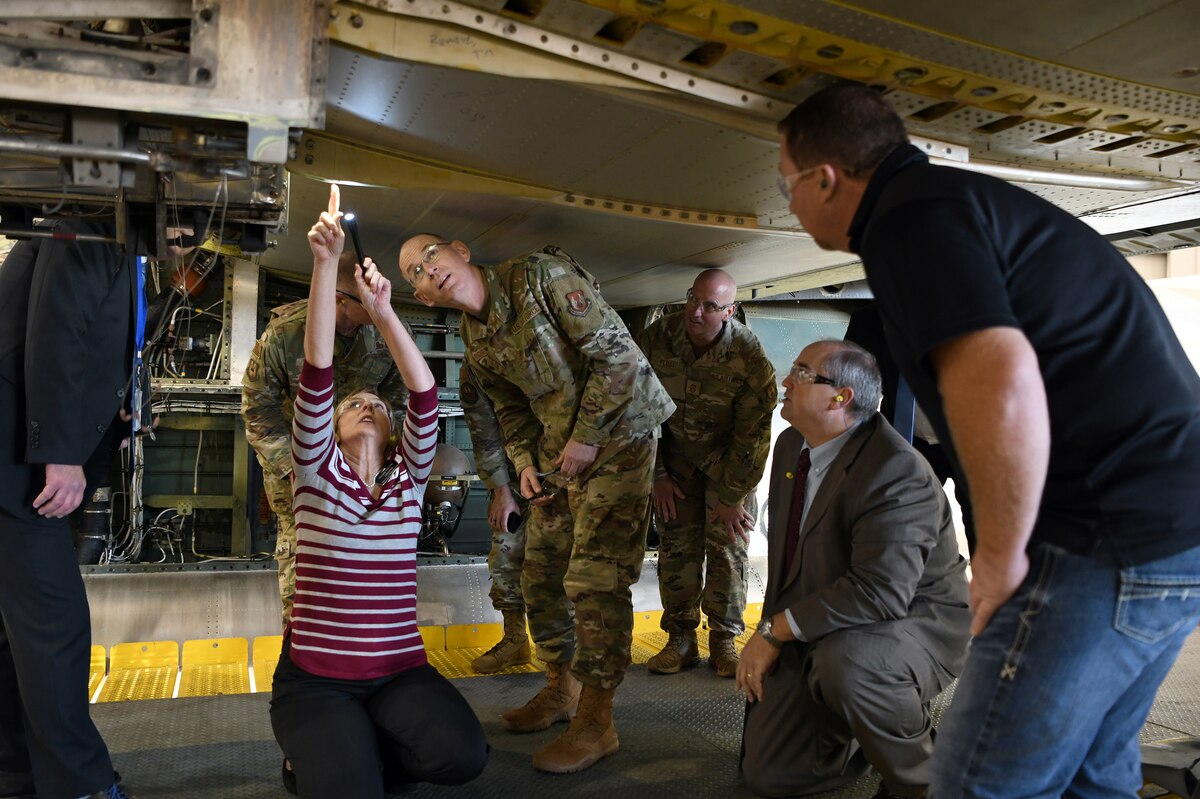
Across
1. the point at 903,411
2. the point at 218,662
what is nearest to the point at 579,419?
the point at 218,662

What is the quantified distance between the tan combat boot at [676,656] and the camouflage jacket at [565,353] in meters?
1.47

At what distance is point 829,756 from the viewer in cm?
289

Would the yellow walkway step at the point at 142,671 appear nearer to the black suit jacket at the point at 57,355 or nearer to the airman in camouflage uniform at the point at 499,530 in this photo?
the airman in camouflage uniform at the point at 499,530

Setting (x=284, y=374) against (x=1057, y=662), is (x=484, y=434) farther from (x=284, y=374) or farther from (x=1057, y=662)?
(x=1057, y=662)

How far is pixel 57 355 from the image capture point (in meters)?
2.60

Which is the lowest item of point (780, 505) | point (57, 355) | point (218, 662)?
point (218, 662)

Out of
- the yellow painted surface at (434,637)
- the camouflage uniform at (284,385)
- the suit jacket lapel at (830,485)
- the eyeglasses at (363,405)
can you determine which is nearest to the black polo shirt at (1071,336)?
the suit jacket lapel at (830,485)

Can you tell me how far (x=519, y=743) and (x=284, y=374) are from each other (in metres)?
1.95

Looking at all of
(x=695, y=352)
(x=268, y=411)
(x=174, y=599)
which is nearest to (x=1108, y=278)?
(x=695, y=352)

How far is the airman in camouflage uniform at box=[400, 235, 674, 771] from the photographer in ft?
10.7

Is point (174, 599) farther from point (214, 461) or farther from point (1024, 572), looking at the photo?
point (1024, 572)

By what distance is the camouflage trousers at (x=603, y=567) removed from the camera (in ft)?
10.7

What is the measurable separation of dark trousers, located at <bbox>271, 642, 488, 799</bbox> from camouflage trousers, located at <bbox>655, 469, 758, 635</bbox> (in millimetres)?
2242

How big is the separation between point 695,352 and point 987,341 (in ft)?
11.0
